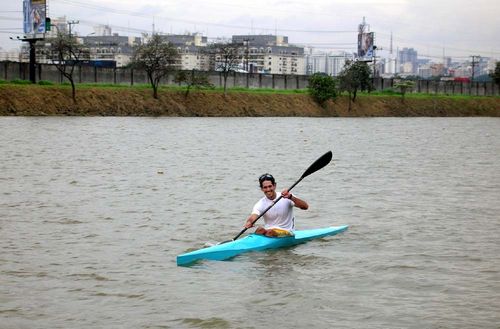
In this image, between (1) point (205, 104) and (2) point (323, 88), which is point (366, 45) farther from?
(1) point (205, 104)

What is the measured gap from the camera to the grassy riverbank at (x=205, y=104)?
5888 centimetres

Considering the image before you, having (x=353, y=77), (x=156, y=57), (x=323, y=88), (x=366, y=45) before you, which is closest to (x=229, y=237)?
(x=156, y=57)

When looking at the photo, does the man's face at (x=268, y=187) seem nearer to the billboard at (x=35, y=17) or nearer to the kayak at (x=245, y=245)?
the kayak at (x=245, y=245)

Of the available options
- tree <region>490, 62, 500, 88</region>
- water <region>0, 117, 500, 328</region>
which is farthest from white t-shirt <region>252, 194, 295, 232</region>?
tree <region>490, 62, 500, 88</region>

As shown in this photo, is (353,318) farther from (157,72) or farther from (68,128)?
(157,72)

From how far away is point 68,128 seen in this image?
46062 millimetres

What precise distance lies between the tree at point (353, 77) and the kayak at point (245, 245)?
6787cm

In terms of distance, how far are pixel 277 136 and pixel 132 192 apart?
1015 inches

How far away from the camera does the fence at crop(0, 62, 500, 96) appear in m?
67.5

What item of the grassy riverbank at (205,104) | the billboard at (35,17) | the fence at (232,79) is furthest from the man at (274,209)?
the fence at (232,79)

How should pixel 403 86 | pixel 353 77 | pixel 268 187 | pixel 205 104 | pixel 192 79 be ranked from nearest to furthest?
1. pixel 268 187
2. pixel 205 104
3. pixel 192 79
4. pixel 353 77
5. pixel 403 86

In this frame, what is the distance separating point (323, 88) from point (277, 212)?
218ft

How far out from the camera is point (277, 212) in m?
13.6

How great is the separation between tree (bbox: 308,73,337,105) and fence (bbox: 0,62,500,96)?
32.9ft
